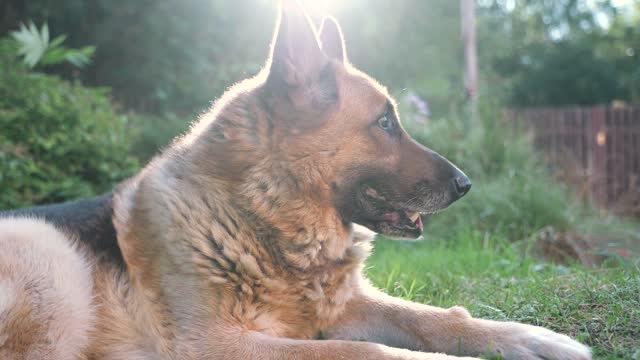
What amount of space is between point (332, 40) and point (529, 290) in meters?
1.84

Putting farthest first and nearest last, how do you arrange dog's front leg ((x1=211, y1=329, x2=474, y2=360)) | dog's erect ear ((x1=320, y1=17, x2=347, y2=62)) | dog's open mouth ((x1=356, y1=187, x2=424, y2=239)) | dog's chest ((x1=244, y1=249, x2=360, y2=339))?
dog's erect ear ((x1=320, y1=17, x2=347, y2=62))
dog's open mouth ((x1=356, y1=187, x2=424, y2=239))
dog's chest ((x1=244, y1=249, x2=360, y2=339))
dog's front leg ((x1=211, y1=329, x2=474, y2=360))

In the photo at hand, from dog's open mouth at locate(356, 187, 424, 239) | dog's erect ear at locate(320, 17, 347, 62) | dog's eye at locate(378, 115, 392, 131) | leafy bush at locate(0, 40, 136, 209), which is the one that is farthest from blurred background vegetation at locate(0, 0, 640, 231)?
dog's open mouth at locate(356, 187, 424, 239)

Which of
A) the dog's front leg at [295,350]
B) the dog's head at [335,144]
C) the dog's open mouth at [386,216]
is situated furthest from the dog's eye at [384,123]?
the dog's front leg at [295,350]

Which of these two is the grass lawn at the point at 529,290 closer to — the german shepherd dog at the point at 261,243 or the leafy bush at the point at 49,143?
the german shepherd dog at the point at 261,243

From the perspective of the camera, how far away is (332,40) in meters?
3.64

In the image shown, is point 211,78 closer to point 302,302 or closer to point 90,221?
point 90,221

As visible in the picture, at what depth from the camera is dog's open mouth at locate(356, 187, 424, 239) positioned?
10.6 ft

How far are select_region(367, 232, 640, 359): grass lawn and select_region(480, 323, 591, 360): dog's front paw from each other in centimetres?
16

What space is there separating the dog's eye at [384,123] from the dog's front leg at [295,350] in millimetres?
1122

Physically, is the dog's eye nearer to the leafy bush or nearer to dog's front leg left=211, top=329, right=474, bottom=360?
dog's front leg left=211, top=329, right=474, bottom=360

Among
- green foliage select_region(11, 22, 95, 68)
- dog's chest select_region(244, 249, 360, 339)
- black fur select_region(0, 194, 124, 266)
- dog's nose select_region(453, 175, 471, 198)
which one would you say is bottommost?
green foliage select_region(11, 22, 95, 68)

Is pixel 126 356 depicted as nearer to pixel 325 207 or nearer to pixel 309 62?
pixel 325 207

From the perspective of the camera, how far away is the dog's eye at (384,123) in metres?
3.26

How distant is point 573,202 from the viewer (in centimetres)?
805
